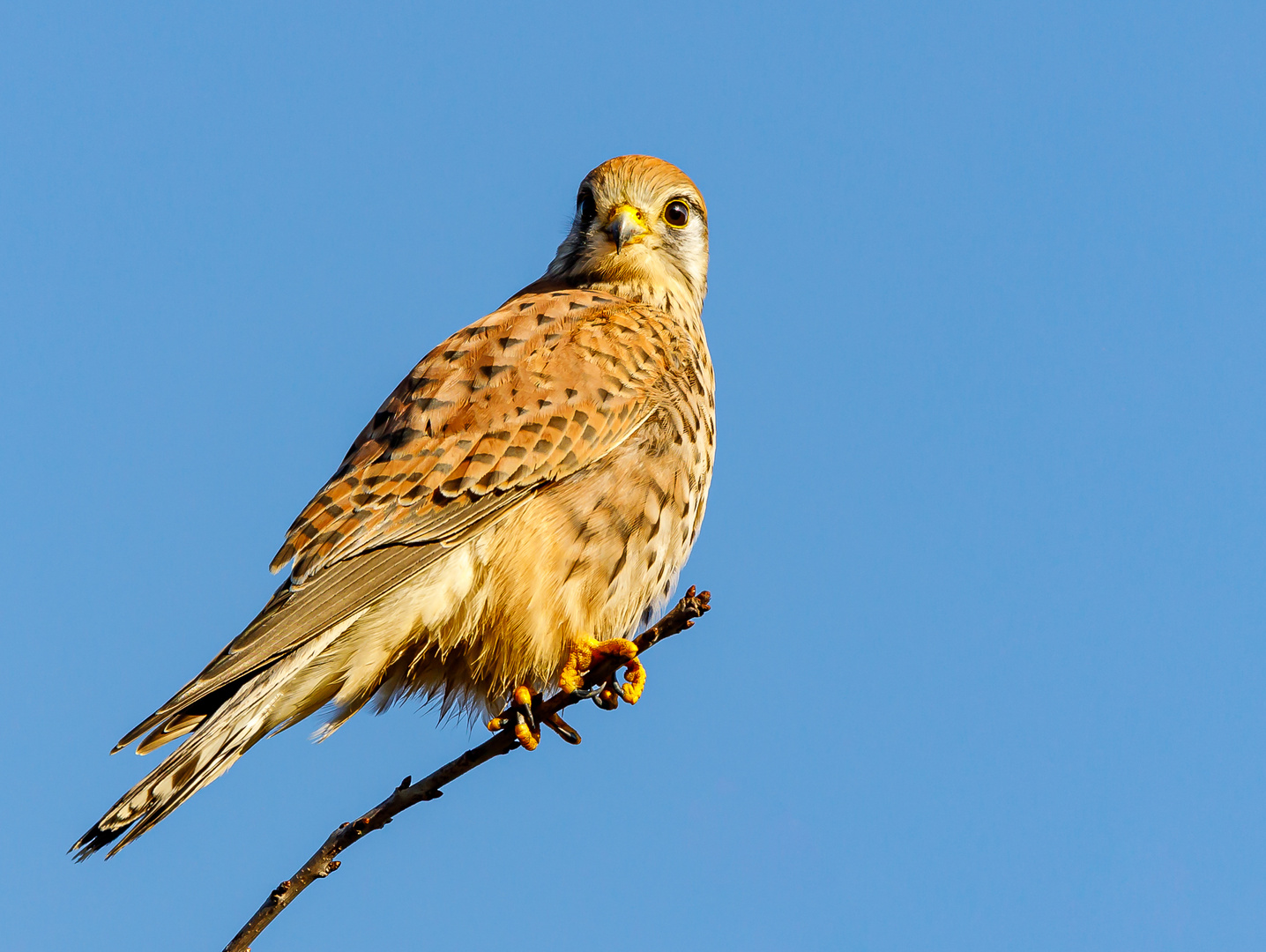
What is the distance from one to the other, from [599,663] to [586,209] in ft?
6.01

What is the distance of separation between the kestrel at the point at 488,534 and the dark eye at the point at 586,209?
582 mm

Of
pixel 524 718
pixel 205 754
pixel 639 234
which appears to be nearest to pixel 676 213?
pixel 639 234

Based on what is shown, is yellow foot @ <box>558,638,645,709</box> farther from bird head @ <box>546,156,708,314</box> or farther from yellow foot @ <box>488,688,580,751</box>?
bird head @ <box>546,156,708,314</box>

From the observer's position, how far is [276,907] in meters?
2.31

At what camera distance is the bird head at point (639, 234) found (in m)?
4.45

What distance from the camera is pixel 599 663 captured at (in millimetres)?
3467

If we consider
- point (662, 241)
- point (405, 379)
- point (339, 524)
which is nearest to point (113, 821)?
point (339, 524)

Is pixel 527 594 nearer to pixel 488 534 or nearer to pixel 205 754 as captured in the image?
pixel 488 534

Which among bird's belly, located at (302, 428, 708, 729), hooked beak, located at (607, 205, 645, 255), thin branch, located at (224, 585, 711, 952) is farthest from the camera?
hooked beak, located at (607, 205, 645, 255)

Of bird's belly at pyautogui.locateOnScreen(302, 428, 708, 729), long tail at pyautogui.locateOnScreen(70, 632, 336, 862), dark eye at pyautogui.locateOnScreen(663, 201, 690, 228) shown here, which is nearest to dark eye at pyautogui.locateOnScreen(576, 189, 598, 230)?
dark eye at pyautogui.locateOnScreen(663, 201, 690, 228)

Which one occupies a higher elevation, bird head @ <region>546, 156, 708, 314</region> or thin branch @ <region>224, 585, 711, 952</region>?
bird head @ <region>546, 156, 708, 314</region>

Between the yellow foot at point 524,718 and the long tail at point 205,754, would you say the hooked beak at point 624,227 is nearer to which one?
the yellow foot at point 524,718

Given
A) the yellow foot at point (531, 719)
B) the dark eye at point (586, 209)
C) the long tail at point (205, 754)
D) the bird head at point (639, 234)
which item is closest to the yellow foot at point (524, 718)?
the yellow foot at point (531, 719)

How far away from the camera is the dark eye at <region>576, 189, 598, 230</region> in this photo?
4613mm
